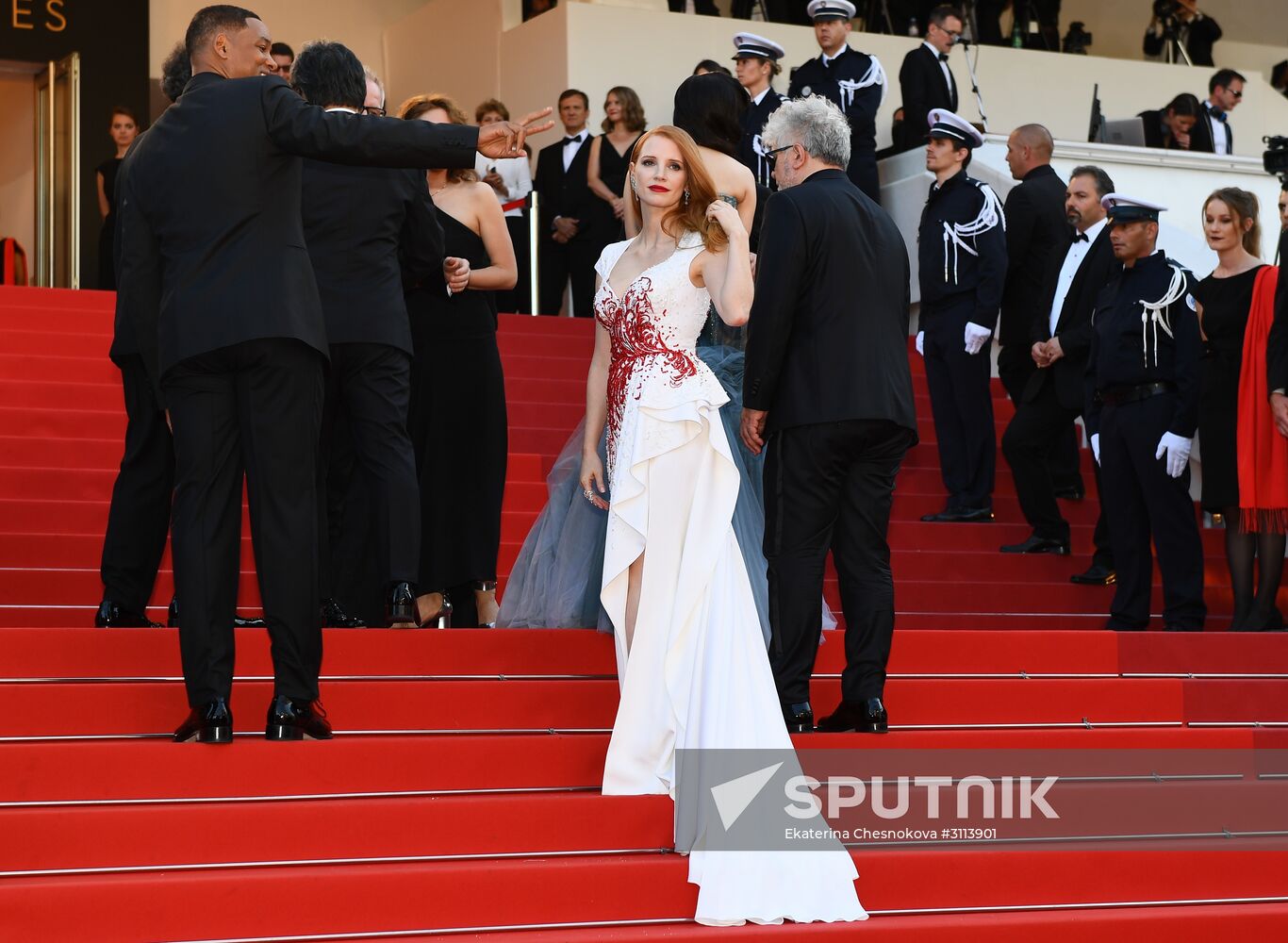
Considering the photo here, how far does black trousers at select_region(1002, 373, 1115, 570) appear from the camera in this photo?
729 centimetres

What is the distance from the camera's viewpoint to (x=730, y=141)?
5.24 meters

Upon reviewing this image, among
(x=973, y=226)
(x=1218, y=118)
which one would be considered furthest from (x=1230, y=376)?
(x=1218, y=118)

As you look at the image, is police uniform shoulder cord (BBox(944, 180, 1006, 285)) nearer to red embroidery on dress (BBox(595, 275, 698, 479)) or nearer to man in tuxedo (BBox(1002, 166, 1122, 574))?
man in tuxedo (BBox(1002, 166, 1122, 574))

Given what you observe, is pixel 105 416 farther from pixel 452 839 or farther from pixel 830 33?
pixel 830 33

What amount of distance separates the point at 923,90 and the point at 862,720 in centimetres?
677

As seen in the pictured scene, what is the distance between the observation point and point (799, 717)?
464 centimetres

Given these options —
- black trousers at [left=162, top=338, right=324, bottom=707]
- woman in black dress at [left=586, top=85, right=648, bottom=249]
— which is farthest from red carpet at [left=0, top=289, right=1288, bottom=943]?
woman in black dress at [left=586, top=85, right=648, bottom=249]

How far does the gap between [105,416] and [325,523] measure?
2.55 m

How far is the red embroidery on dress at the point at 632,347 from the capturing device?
14.8 feet

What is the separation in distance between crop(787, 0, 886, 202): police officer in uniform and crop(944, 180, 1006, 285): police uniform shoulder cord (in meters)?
2.04

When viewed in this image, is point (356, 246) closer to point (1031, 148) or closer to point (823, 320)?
point (823, 320)

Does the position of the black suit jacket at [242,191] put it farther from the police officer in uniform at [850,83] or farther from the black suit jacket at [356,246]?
the police officer in uniform at [850,83]

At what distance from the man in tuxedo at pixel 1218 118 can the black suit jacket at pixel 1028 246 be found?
4.40 metres

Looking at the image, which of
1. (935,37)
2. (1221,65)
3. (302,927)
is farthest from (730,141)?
(1221,65)
